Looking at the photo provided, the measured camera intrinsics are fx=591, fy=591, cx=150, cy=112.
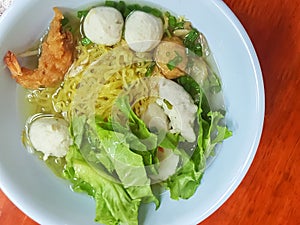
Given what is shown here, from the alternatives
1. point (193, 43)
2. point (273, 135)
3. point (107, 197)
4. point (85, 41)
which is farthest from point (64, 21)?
point (273, 135)

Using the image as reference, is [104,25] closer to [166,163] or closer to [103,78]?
[103,78]

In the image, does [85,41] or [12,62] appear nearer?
[12,62]

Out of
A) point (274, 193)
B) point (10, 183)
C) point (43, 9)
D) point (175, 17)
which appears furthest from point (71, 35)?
point (274, 193)

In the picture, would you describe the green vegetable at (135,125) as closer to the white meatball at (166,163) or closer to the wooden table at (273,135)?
the white meatball at (166,163)

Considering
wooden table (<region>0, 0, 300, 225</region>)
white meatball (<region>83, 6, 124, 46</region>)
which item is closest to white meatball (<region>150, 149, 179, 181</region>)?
wooden table (<region>0, 0, 300, 225</region>)

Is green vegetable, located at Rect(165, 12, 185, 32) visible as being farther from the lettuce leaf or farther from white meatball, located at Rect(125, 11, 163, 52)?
the lettuce leaf

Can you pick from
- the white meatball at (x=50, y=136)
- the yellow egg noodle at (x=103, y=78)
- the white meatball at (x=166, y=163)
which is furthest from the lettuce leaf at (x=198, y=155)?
the white meatball at (x=50, y=136)
